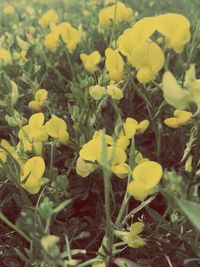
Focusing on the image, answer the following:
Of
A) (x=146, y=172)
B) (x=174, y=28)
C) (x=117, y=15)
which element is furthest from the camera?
(x=117, y=15)

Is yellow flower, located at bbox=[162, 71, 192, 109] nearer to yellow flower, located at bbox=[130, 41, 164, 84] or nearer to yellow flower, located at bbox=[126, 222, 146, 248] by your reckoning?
yellow flower, located at bbox=[130, 41, 164, 84]

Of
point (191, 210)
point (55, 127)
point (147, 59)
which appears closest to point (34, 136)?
point (55, 127)

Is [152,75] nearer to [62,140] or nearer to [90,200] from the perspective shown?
[62,140]

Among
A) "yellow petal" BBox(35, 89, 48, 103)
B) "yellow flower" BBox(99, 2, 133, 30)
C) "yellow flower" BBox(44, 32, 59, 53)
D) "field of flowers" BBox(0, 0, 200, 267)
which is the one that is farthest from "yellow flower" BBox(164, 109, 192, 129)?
"yellow flower" BBox(44, 32, 59, 53)

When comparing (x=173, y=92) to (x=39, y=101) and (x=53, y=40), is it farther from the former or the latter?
(x=53, y=40)

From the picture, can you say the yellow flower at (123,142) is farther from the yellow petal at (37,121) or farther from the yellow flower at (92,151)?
the yellow petal at (37,121)

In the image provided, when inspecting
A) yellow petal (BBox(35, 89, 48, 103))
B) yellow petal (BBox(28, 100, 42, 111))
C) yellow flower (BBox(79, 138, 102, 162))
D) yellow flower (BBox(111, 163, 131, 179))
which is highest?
yellow flower (BBox(79, 138, 102, 162))
